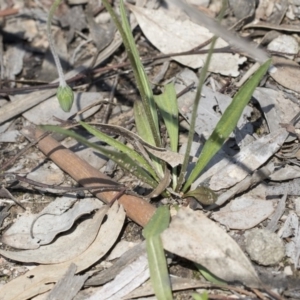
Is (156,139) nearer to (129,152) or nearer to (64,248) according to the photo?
(129,152)

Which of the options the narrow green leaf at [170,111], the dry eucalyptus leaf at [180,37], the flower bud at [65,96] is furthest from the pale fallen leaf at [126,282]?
the dry eucalyptus leaf at [180,37]

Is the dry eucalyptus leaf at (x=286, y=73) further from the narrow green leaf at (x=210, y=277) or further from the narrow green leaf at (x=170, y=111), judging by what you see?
the narrow green leaf at (x=210, y=277)

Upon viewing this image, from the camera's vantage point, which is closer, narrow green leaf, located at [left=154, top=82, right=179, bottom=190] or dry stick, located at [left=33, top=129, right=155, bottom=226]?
dry stick, located at [left=33, top=129, right=155, bottom=226]

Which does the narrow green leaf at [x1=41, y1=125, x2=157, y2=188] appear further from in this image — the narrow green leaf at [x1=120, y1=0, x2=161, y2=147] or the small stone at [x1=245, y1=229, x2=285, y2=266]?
the small stone at [x1=245, y1=229, x2=285, y2=266]

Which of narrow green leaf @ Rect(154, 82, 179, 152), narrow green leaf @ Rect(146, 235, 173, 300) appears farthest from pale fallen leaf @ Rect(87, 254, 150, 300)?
narrow green leaf @ Rect(154, 82, 179, 152)

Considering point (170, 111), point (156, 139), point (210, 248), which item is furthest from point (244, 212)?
point (170, 111)

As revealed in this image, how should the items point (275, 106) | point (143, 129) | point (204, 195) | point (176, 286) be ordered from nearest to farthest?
point (176, 286), point (204, 195), point (143, 129), point (275, 106)
